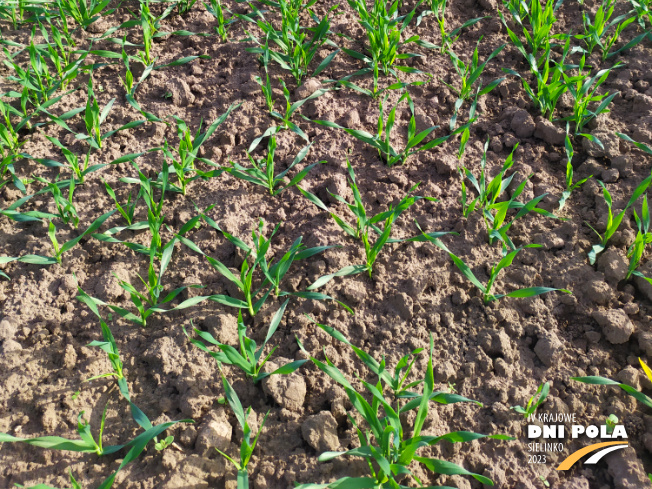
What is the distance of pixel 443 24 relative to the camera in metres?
3.00

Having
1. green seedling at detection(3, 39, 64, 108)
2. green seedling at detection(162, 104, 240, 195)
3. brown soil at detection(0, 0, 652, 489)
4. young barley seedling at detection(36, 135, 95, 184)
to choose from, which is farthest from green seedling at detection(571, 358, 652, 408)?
green seedling at detection(3, 39, 64, 108)

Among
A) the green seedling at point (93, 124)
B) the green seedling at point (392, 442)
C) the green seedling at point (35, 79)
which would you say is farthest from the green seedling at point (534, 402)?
the green seedling at point (35, 79)

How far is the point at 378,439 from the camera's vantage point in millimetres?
1509

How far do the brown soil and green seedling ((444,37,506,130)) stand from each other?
0.26 feet

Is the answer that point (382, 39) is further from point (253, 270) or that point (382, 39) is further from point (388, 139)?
point (253, 270)

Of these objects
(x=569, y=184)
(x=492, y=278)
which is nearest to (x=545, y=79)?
(x=569, y=184)

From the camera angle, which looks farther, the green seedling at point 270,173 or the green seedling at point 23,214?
the green seedling at point 270,173

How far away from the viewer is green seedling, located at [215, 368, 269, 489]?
58.0 inches

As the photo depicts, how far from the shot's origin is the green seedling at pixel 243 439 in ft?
4.83

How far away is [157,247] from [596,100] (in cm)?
218

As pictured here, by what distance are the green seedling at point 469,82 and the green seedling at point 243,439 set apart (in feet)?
5.31

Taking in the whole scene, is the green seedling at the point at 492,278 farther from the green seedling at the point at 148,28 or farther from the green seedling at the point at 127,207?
the green seedling at the point at 148,28

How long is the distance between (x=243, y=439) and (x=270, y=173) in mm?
1107

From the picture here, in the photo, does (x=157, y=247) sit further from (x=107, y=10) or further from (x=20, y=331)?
(x=107, y=10)
